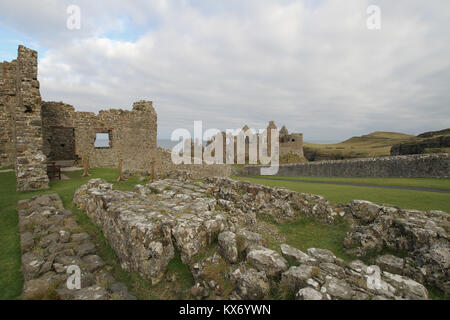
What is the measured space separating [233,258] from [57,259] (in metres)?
4.43

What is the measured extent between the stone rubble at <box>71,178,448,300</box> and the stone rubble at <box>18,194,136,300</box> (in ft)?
2.05

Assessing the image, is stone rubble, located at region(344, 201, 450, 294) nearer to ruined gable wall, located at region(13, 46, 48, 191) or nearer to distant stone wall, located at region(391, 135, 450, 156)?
ruined gable wall, located at region(13, 46, 48, 191)

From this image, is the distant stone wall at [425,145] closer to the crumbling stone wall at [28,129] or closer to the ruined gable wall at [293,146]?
the ruined gable wall at [293,146]

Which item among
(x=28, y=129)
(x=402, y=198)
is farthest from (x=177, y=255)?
(x=28, y=129)

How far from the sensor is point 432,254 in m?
4.75

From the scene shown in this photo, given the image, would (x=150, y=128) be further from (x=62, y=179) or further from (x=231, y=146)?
(x=231, y=146)

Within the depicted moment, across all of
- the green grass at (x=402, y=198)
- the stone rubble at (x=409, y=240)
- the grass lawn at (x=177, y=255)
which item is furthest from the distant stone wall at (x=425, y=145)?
the stone rubble at (x=409, y=240)

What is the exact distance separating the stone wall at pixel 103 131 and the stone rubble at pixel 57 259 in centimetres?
1312

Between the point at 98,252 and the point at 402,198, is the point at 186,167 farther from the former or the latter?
the point at 402,198

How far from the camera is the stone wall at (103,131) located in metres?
18.5

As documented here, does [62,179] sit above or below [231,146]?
below

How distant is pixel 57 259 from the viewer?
520 centimetres
